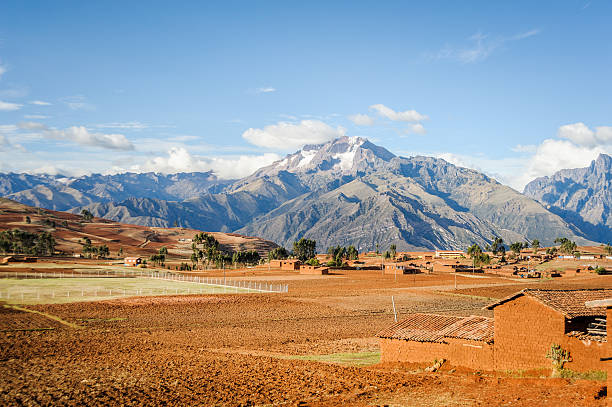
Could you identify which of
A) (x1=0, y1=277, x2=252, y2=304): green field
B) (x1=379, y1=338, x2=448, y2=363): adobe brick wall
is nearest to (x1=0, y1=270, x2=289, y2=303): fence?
(x1=0, y1=277, x2=252, y2=304): green field

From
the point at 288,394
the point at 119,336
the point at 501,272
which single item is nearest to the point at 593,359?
the point at 288,394

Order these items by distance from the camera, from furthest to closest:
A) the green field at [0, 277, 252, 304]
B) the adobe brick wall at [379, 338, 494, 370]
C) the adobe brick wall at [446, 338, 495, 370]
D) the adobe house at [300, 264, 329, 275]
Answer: the adobe house at [300, 264, 329, 275]
the green field at [0, 277, 252, 304]
the adobe brick wall at [379, 338, 494, 370]
the adobe brick wall at [446, 338, 495, 370]

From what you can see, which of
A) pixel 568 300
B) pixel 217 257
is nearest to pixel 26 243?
pixel 217 257

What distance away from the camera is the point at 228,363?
120ft

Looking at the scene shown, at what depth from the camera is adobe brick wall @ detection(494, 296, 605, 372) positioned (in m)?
25.6

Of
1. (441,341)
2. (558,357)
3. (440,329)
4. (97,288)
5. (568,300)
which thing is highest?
(568,300)

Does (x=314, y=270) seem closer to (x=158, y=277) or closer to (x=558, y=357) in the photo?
(x=158, y=277)

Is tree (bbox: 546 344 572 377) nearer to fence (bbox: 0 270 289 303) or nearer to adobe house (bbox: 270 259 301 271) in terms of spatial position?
fence (bbox: 0 270 289 303)

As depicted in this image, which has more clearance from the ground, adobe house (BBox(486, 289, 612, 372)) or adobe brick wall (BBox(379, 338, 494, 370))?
adobe house (BBox(486, 289, 612, 372))

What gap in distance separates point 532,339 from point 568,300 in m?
3.14

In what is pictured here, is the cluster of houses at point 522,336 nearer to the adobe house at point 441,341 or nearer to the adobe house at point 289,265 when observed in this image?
the adobe house at point 441,341

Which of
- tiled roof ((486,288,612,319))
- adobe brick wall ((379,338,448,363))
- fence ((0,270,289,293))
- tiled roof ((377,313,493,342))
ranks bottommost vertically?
fence ((0,270,289,293))

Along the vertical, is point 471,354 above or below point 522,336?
below

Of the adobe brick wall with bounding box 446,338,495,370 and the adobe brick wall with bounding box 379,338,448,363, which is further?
the adobe brick wall with bounding box 379,338,448,363
